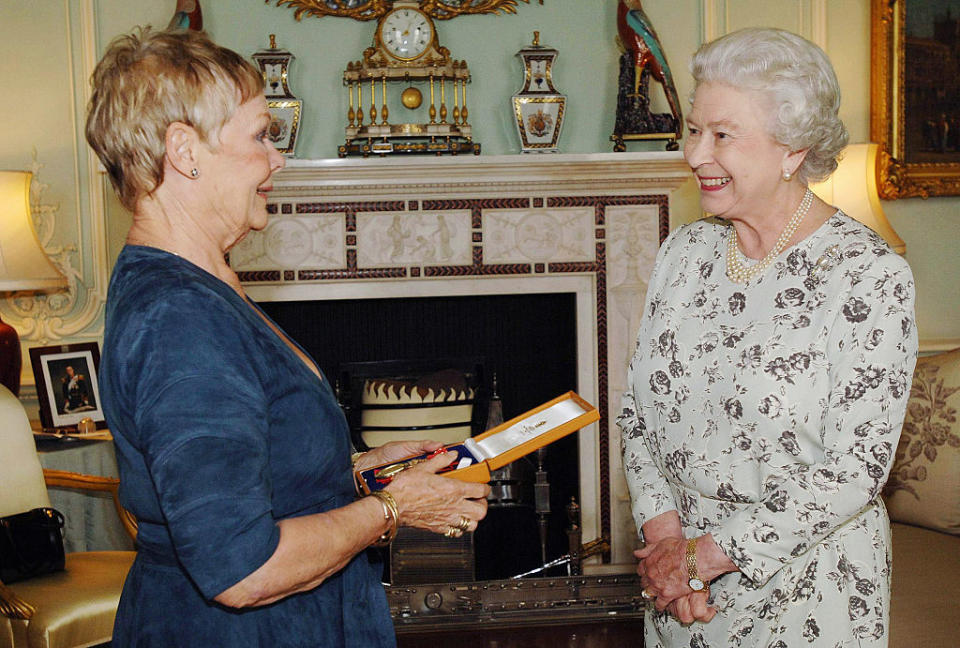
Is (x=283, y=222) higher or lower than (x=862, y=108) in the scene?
lower

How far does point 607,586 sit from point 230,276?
1795mm

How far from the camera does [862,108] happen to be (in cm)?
387

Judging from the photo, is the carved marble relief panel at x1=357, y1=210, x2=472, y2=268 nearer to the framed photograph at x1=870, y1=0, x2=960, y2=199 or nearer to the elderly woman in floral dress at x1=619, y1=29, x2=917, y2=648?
the framed photograph at x1=870, y1=0, x2=960, y2=199

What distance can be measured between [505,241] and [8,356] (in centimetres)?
180

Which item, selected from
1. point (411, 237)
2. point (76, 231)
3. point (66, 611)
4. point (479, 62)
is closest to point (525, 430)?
point (66, 611)

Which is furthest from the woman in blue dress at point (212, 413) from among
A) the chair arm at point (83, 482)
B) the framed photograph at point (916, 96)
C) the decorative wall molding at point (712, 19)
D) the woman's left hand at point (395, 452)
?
the framed photograph at point (916, 96)

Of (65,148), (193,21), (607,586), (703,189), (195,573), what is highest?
(193,21)

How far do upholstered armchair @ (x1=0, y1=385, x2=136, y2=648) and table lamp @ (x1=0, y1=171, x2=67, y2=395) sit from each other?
42cm

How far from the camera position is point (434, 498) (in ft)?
4.04

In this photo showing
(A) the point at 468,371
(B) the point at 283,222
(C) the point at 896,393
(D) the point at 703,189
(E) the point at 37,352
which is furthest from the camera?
(A) the point at 468,371

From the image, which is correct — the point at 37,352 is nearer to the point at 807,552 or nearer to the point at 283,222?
the point at 283,222

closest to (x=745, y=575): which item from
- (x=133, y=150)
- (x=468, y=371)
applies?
(x=133, y=150)

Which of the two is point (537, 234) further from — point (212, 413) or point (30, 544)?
point (212, 413)

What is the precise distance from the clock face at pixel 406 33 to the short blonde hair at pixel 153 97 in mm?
2603
